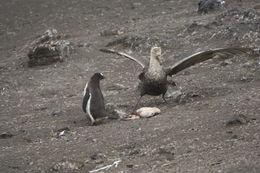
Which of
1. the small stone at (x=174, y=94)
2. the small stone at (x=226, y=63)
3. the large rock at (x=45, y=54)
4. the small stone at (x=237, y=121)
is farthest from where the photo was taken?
the large rock at (x=45, y=54)

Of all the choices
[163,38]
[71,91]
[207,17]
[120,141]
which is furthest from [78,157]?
[207,17]

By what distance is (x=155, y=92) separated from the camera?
31.9 feet

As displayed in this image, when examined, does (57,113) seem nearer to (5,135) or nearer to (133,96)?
(5,135)

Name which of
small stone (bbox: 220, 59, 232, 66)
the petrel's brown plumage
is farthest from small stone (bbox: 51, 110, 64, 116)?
small stone (bbox: 220, 59, 232, 66)

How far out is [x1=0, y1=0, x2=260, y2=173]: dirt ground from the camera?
7094 mm

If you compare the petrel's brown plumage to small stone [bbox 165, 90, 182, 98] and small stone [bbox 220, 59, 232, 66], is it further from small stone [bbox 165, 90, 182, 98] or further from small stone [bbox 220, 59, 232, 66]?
small stone [bbox 220, 59, 232, 66]

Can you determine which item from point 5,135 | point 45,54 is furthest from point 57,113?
point 45,54

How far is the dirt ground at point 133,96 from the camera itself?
7094mm

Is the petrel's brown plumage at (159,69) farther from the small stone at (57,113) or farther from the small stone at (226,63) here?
the small stone at (226,63)

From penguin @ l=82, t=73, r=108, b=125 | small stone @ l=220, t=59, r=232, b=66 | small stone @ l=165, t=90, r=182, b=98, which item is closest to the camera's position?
penguin @ l=82, t=73, r=108, b=125

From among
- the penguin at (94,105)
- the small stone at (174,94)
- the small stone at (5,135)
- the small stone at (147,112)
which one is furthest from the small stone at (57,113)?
the small stone at (174,94)

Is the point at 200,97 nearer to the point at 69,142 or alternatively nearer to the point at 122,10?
the point at 69,142

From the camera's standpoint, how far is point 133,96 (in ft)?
35.5

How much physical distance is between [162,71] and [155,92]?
1.26 feet
